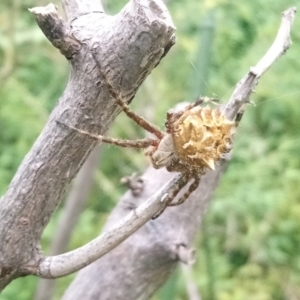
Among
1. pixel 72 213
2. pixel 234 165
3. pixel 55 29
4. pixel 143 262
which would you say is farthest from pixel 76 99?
pixel 234 165

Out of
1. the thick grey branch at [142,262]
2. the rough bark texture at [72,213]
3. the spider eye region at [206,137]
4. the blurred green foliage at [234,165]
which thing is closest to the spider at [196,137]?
the spider eye region at [206,137]

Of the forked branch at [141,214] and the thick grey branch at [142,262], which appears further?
the thick grey branch at [142,262]

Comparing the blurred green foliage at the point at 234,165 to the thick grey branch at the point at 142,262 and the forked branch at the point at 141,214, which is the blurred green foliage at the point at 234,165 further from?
the forked branch at the point at 141,214

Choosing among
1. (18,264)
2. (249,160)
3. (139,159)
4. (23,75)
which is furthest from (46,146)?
(23,75)

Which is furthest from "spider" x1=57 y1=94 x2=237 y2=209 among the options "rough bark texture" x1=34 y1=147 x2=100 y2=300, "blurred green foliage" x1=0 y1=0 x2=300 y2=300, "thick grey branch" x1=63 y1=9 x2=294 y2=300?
"blurred green foliage" x1=0 y1=0 x2=300 y2=300

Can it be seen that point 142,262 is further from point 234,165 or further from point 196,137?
point 234,165

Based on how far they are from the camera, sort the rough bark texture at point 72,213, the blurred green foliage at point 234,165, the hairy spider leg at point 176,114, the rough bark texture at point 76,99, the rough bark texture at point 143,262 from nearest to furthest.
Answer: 1. the rough bark texture at point 76,99
2. the hairy spider leg at point 176,114
3. the rough bark texture at point 143,262
4. the rough bark texture at point 72,213
5. the blurred green foliage at point 234,165

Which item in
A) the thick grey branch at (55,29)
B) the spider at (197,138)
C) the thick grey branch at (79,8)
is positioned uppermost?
the thick grey branch at (79,8)
